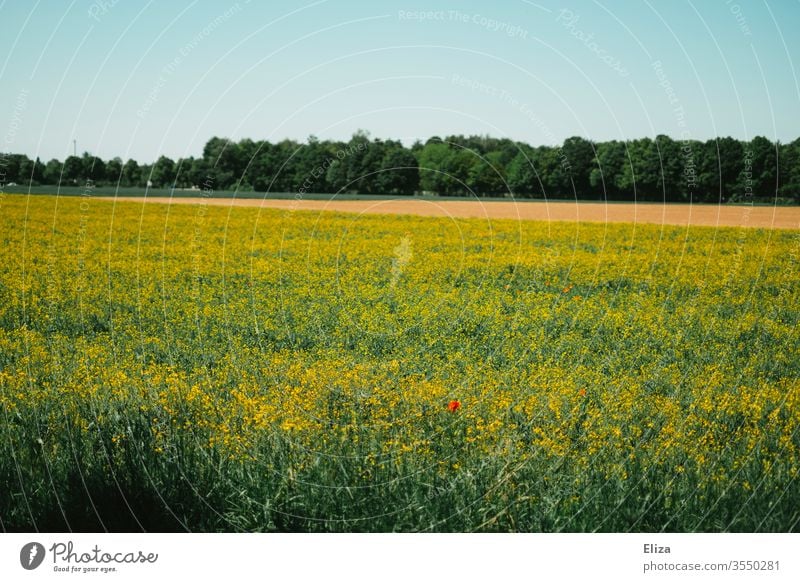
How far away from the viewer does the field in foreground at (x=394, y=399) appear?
4203mm

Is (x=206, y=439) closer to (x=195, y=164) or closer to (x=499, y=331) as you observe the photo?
(x=499, y=331)

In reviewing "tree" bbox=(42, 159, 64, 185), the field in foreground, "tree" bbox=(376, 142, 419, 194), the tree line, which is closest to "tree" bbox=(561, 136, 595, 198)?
the tree line

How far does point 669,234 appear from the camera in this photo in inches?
856

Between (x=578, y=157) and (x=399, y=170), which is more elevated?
(x=578, y=157)

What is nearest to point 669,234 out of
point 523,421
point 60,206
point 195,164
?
point 195,164

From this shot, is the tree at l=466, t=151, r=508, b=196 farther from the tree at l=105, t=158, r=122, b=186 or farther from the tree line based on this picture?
the tree at l=105, t=158, r=122, b=186

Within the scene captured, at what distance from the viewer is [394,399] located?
19.5ft
